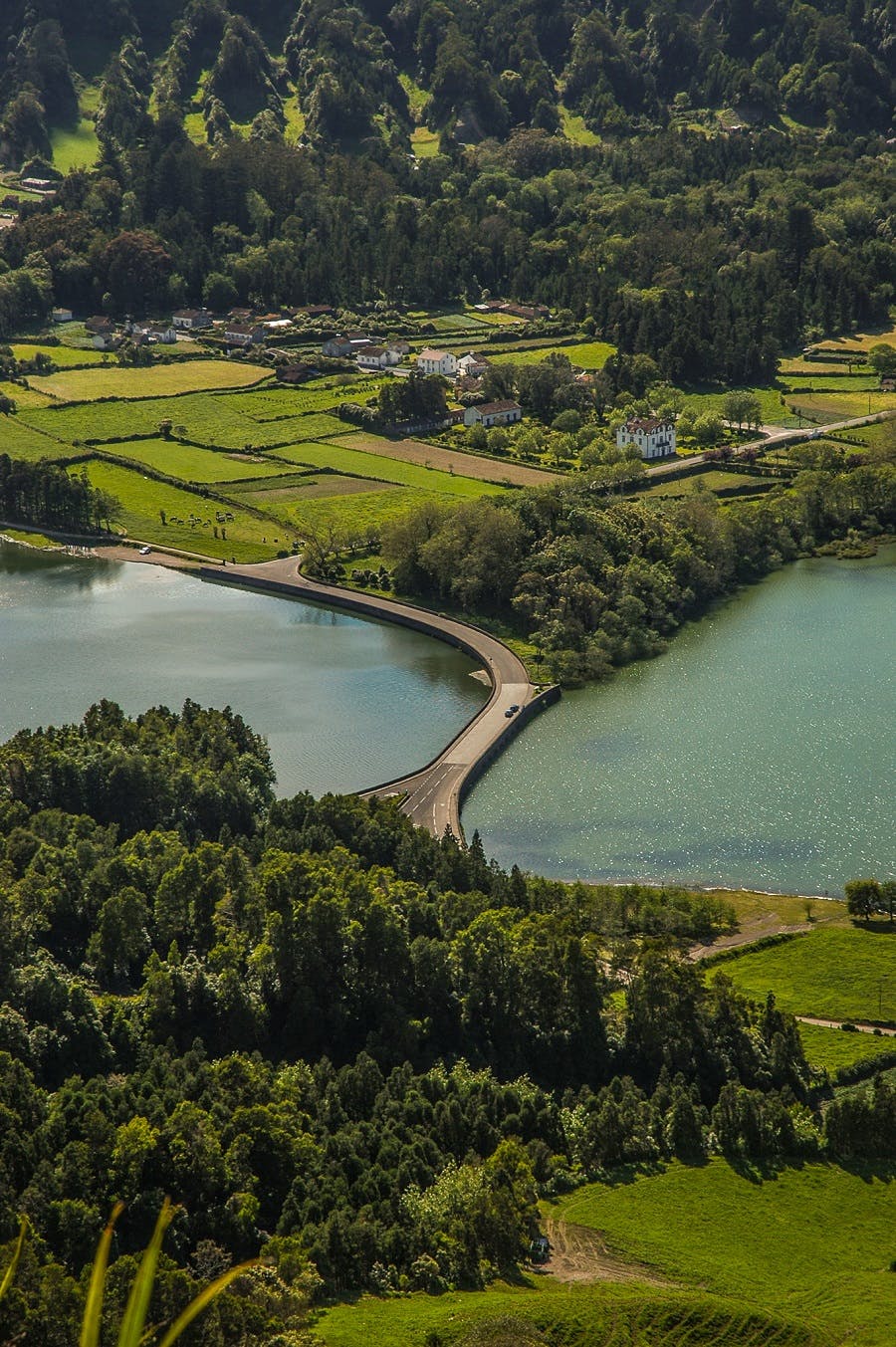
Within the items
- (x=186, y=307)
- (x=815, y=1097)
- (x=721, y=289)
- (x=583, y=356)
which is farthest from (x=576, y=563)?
(x=186, y=307)

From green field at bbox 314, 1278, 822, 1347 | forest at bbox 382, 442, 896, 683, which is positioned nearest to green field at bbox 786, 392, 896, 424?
forest at bbox 382, 442, 896, 683

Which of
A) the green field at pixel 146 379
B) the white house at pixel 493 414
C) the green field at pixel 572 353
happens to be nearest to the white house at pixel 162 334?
the green field at pixel 146 379

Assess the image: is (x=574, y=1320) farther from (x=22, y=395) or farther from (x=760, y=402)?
(x=22, y=395)

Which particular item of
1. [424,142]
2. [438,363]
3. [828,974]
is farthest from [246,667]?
[424,142]

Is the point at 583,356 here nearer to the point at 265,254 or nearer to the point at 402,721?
the point at 265,254

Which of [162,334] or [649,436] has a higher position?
[162,334]

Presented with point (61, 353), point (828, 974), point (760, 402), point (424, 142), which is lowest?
point (828, 974)

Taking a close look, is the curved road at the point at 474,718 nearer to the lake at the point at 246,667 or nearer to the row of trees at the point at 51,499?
the lake at the point at 246,667
